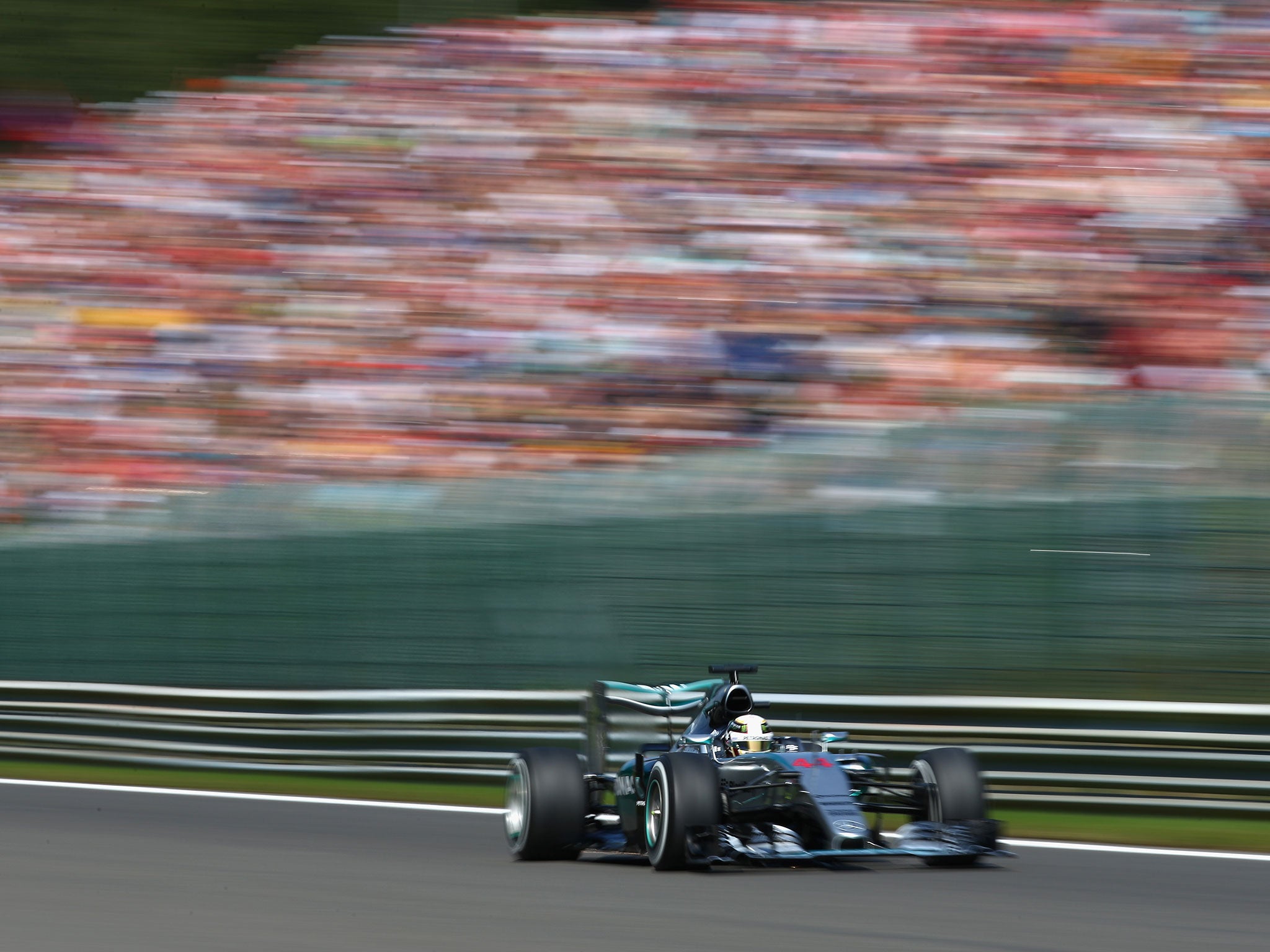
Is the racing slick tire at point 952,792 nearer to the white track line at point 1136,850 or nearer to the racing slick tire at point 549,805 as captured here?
the white track line at point 1136,850

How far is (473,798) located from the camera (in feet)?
37.1

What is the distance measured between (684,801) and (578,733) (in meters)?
3.87

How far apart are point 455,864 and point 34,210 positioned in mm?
16210

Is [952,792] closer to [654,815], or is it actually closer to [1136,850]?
[654,815]

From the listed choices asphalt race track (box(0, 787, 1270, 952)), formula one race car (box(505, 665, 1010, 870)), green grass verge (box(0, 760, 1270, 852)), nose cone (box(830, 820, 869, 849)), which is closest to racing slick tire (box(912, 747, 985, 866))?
formula one race car (box(505, 665, 1010, 870))

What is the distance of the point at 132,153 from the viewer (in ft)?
74.4

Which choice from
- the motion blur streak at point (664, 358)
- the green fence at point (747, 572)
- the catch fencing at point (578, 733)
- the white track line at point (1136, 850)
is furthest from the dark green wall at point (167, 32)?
the white track line at point (1136, 850)

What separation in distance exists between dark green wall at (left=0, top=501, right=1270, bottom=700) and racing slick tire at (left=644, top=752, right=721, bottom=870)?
3.01 meters

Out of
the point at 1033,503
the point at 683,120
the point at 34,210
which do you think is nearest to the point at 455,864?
the point at 1033,503

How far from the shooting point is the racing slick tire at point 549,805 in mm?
8055

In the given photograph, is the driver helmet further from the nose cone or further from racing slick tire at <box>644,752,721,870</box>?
the nose cone

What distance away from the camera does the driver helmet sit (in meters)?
7.93

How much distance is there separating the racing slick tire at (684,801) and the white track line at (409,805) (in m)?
1.19

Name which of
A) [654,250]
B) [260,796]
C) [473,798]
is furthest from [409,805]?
[654,250]
